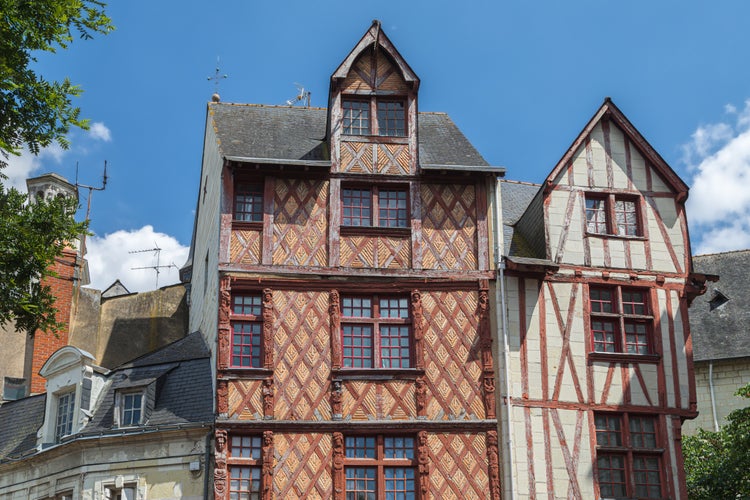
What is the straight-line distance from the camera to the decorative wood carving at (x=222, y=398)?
699 inches

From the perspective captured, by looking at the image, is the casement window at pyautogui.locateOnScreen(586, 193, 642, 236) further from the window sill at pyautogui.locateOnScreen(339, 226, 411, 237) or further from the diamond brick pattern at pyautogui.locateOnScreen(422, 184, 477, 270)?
the window sill at pyautogui.locateOnScreen(339, 226, 411, 237)

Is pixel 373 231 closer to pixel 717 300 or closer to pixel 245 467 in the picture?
pixel 245 467

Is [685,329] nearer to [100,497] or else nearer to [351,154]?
[351,154]

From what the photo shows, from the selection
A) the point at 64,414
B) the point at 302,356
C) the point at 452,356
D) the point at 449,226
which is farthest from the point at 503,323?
the point at 64,414

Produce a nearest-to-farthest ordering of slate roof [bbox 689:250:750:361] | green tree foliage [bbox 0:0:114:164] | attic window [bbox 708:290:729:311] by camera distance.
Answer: green tree foliage [bbox 0:0:114:164] < slate roof [bbox 689:250:750:361] < attic window [bbox 708:290:729:311]

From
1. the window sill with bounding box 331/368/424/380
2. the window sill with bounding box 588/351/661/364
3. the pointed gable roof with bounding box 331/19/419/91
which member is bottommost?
the window sill with bounding box 331/368/424/380

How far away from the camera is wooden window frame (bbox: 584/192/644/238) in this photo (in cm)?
1994

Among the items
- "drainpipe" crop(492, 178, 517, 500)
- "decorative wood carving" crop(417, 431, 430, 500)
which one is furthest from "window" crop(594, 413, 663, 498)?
"decorative wood carving" crop(417, 431, 430, 500)

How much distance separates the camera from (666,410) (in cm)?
1894

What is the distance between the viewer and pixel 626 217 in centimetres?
2017

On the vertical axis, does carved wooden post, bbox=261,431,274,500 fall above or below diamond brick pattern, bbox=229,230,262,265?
below

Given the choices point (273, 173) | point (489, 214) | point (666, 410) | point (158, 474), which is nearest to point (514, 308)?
point (489, 214)

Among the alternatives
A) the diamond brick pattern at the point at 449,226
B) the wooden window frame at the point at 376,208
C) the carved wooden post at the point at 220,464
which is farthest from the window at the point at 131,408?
the diamond brick pattern at the point at 449,226

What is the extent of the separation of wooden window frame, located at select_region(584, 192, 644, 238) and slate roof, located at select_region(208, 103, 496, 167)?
2051 millimetres
